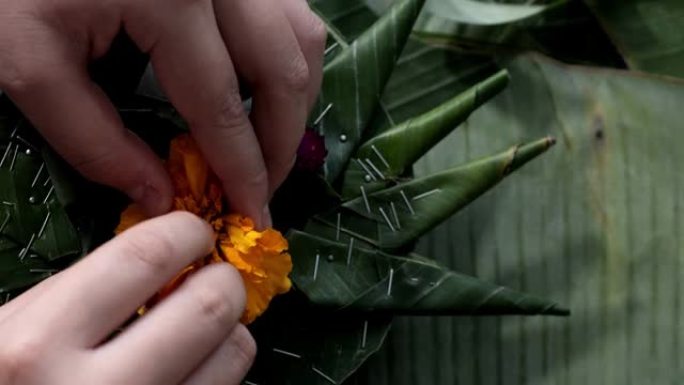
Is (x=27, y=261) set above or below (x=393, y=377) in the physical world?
above

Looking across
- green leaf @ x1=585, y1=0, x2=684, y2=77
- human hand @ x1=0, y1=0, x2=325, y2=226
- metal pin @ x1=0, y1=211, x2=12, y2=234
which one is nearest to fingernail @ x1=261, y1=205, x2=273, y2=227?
human hand @ x1=0, y1=0, x2=325, y2=226

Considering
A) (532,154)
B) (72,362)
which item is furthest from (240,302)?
(532,154)

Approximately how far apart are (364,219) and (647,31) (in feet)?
0.67

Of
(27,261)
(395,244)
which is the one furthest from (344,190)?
(27,261)

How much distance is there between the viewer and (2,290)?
1.42ft

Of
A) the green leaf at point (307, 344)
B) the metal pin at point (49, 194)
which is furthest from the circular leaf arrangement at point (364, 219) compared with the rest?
the metal pin at point (49, 194)

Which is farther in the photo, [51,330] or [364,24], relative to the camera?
[364,24]

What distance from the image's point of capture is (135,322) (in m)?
0.37

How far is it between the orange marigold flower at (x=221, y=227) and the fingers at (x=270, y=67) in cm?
3

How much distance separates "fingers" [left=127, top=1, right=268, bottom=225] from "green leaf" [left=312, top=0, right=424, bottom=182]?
0.30ft

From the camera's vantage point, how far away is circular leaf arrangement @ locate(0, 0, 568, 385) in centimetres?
47

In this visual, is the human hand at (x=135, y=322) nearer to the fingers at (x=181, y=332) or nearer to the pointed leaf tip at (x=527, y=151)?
the fingers at (x=181, y=332)

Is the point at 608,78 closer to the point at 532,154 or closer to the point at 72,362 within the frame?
the point at 532,154

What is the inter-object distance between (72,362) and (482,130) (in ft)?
0.92
